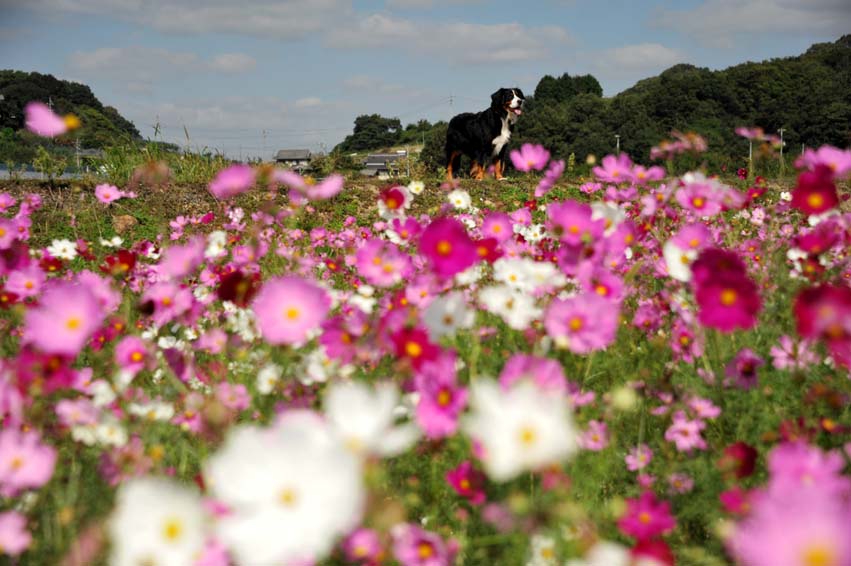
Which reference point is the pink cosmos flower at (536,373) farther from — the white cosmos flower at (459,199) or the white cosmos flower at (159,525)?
the white cosmos flower at (459,199)

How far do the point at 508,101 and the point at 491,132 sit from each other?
1.73ft

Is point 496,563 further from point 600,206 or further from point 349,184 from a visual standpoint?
point 349,184

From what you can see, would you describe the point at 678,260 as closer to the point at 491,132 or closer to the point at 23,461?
the point at 23,461

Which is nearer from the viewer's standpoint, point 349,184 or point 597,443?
point 597,443

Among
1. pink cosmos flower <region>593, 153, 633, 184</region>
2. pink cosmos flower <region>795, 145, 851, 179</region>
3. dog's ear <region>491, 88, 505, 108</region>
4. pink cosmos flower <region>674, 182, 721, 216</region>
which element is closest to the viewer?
pink cosmos flower <region>795, 145, 851, 179</region>

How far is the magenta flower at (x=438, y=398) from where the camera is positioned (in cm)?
101

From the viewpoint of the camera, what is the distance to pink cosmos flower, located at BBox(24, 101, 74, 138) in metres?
1.51

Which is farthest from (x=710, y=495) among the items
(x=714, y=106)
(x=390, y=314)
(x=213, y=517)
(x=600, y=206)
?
(x=714, y=106)

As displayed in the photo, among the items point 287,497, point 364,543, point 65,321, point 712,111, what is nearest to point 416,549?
point 364,543

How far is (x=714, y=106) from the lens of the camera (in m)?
43.5

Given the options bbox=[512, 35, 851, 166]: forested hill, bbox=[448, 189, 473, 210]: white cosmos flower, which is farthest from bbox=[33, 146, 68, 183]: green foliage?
bbox=[512, 35, 851, 166]: forested hill

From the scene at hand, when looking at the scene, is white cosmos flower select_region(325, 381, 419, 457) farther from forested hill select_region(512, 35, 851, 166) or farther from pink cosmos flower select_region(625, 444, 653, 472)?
forested hill select_region(512, 35, 851, 166)

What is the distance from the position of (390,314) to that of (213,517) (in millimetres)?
519

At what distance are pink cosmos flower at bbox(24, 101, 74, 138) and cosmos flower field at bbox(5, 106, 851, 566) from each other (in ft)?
0.04
